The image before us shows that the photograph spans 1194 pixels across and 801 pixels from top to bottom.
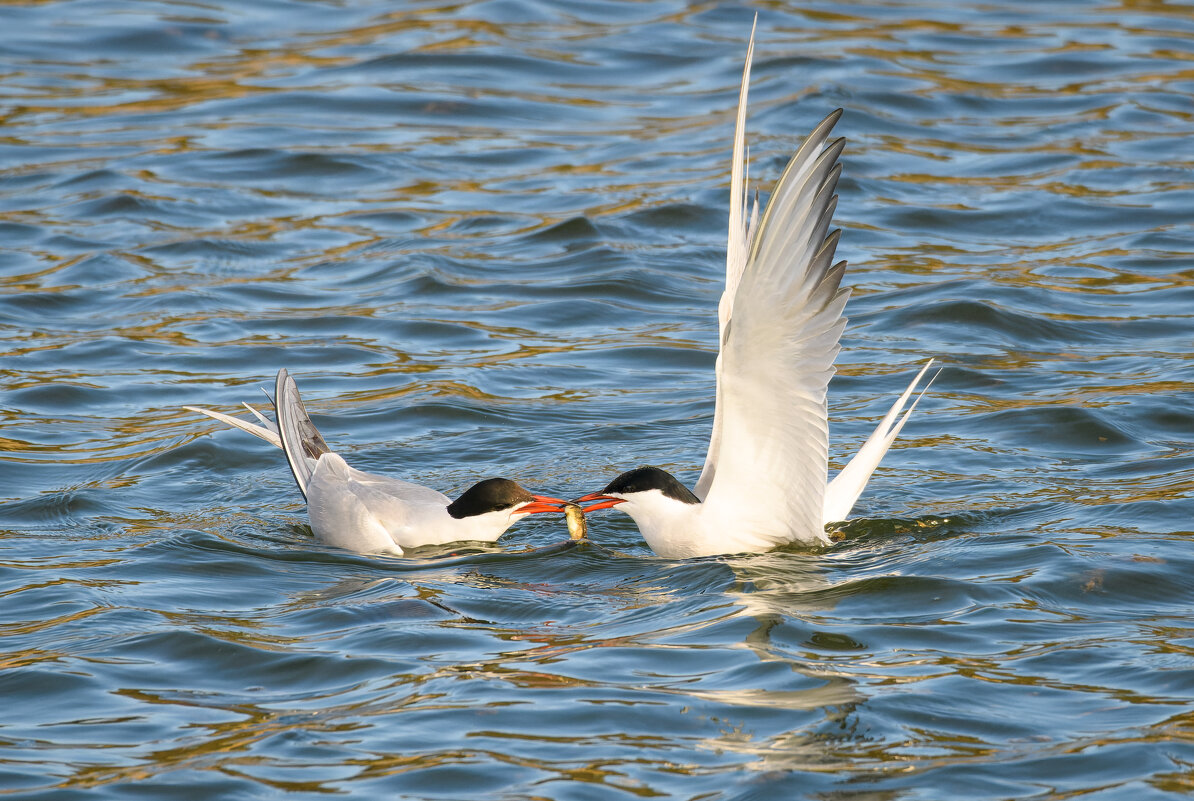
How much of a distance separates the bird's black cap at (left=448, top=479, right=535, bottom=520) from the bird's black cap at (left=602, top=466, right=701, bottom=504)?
1.48 feet

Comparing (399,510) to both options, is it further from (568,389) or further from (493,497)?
(568,389)

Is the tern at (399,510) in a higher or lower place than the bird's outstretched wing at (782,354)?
lower

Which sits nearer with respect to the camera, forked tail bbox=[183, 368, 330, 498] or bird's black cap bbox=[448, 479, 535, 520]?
bird's black cap bbox=[448, 479, 535, 520]

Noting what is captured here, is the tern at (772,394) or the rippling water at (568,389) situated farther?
the tern at (772,394)

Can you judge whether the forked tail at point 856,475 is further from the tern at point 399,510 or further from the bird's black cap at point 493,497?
the bird's black cap at point 493,497

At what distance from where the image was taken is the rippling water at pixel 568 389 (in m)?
4.96

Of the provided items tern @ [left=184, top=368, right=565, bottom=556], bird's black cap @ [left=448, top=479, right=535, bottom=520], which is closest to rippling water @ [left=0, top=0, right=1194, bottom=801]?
tern @ [left=184, top=368, right=565, bottom=556]

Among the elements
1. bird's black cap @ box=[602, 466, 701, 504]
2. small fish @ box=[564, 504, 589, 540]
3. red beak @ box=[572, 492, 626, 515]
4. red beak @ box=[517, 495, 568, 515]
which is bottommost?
small fish @ box=[564, 504, 589, 540]

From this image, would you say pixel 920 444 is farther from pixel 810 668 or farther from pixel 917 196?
pixel 917 196

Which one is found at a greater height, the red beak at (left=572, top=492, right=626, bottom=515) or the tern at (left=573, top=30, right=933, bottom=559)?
the tern at (left=573, top=30, right=933, bottom=559)

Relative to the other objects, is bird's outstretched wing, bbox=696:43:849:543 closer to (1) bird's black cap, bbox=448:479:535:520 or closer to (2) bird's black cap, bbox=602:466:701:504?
(2) bird's black cap, bbox=602:466:701:504

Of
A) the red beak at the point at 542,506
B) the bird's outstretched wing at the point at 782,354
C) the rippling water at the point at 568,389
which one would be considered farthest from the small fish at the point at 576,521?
the bird's outstretched wing at the point at 782,354

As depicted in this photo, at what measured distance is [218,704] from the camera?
5.23 m

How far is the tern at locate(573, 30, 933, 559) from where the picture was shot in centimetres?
551
